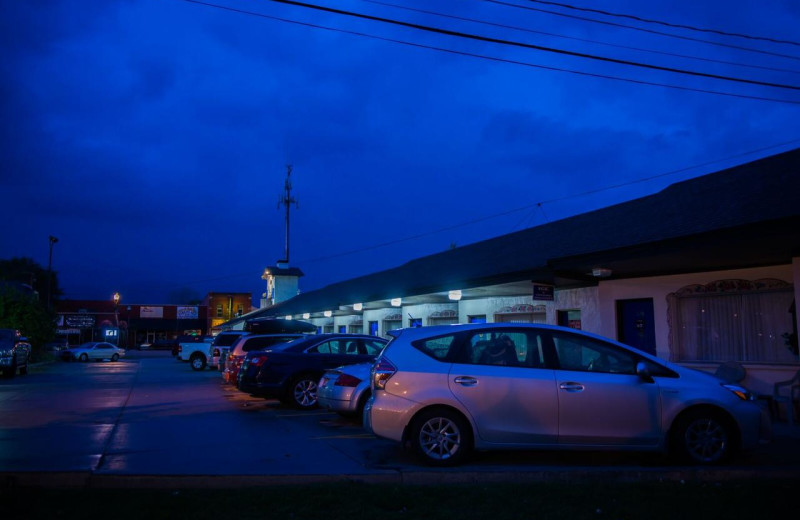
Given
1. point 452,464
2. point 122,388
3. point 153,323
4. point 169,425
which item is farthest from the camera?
point 153,323

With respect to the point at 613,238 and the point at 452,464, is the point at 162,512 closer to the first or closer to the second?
the point at 452,464

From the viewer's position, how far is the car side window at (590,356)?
805 cm

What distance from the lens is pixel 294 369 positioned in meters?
13.9

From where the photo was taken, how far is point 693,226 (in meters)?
11.5

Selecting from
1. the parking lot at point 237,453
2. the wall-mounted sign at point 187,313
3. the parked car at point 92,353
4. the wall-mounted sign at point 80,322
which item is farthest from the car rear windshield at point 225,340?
the wall-mounted sign at point 187,313

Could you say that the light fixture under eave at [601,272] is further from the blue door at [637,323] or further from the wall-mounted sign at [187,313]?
the wall-mounted sign at [187,313]

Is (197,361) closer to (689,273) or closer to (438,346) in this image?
(689,273)

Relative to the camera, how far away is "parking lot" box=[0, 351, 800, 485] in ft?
23.6

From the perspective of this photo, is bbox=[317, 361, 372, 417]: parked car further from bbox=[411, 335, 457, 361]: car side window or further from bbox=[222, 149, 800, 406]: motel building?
bbox=[222, 149, 800, 406]: motel building

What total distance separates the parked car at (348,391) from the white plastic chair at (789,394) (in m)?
6.83

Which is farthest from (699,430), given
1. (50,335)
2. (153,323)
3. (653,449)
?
(153,323)

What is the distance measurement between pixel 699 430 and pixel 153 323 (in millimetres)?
87684

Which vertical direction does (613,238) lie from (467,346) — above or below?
above

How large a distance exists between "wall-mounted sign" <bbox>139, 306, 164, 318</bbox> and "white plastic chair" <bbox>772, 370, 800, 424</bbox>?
85.4 m
